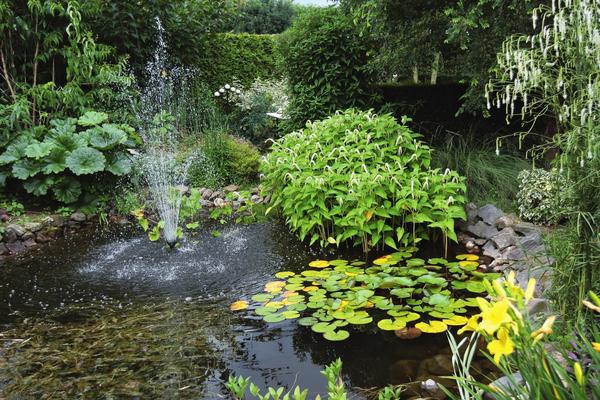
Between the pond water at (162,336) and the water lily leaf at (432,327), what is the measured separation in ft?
0.18

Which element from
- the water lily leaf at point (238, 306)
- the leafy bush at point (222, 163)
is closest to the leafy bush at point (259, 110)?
the leafy bush at point (222, 163)

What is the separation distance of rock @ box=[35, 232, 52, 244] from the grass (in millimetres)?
4340

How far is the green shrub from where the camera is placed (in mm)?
6926

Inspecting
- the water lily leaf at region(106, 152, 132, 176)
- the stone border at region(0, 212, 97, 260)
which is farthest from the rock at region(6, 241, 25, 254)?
the water lily leaf at region(106, 152, 132, 176)

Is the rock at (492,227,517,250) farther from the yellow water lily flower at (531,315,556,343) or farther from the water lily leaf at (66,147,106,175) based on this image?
the water lily leaf at (66,147,106,175)

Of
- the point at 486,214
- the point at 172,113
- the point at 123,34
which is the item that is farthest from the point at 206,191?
the point at 486,214

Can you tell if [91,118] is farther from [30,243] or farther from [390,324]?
[390,324]

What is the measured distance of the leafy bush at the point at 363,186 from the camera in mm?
4273

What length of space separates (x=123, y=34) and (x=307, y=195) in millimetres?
4876

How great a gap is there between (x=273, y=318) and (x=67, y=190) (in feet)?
11.9

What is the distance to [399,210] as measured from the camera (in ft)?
14.3

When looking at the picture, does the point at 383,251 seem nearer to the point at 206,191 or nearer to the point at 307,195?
the point at 307,195

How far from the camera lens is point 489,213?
15.6 ft

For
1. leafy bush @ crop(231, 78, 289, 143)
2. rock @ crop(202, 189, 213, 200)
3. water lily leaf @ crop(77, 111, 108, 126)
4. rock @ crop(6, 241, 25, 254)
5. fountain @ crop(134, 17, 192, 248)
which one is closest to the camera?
rock @ crop(6, 241, 25, 254)
